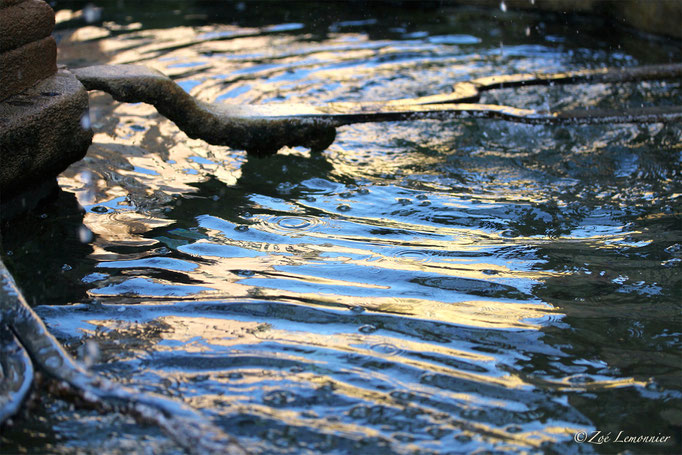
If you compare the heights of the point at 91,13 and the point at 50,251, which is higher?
the point at 91,13

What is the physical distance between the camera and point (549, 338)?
243cm

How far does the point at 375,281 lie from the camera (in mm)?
2820

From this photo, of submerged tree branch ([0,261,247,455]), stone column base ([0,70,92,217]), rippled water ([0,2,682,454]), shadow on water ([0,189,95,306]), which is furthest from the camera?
stone column base ([0,70,92,217])

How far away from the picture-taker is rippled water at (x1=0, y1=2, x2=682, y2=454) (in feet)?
6.59

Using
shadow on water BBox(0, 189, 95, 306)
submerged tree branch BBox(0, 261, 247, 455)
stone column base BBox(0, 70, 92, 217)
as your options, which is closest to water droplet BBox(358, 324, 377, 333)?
submerged tree branch BBox(0, 261, 247, 455)

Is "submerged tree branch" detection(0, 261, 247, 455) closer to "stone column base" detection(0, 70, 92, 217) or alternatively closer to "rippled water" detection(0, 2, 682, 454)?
"rippled water" detection(0, 2, 682, 454)

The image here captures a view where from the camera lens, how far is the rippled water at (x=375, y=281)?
79.0 inches

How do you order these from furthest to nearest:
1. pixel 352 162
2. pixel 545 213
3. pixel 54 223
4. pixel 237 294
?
pixel 352 162
pixel 545 213
pixel 54 223
pixel 237 294

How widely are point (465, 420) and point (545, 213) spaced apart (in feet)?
5.94

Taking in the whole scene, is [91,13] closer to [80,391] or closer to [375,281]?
[375,281]

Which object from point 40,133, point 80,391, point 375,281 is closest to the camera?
point 80,391

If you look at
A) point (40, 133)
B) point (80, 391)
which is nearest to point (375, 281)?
point (80, 391)

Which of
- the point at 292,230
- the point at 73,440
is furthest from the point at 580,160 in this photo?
the point at 73,440

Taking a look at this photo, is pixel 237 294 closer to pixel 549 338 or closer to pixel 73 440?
pixel 73 440
